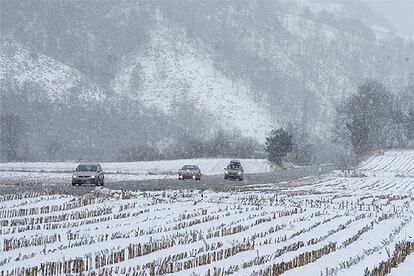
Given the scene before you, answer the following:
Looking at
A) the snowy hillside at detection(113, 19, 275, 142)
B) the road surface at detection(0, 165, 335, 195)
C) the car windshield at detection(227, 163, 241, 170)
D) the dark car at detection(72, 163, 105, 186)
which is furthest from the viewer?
the snowy hillside at detection(113, 19, 275, 142)

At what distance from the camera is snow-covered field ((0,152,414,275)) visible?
1184 centimetres

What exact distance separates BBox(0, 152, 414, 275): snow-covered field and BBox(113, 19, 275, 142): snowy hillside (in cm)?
12956

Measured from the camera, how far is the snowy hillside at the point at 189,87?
6521 inches

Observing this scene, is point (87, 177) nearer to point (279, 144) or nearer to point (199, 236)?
point (199, 236)

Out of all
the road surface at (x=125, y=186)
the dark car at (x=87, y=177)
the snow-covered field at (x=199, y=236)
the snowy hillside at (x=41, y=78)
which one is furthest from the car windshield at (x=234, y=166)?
the snowy hillside at (x=41, y=78)

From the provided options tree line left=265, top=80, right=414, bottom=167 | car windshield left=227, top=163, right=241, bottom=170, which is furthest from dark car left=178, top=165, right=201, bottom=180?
tree line left=265, top=80, right=414, bottom=167

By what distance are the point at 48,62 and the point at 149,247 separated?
14678cm

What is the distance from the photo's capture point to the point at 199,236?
16.2 meters

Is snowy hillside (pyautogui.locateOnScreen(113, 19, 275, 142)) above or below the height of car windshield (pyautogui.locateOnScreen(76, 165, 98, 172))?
above

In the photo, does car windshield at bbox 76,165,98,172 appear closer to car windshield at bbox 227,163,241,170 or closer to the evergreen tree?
car windshield at bbox 227,163,241,170

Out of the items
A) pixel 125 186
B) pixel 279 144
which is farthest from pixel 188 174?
pixel 279 144

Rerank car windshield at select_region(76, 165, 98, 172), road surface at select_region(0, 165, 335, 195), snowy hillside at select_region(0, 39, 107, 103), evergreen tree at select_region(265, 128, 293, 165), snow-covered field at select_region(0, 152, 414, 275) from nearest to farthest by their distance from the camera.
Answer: snow-covered field at select_region(0, 152, 414, 275)
road surface at select_region(0, 165, 335, 195)
car windshield at select_region(76, 165, 98, 172)
evergreen tree at select_region(265, 128, 293, 165)
snowy hillside at select_region(0, 39, 107, 103)

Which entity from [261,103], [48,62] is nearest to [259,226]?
[48,62]

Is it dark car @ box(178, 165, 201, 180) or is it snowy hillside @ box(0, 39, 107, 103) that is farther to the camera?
snowy hillside @ box(0, 39, 107, 103)
